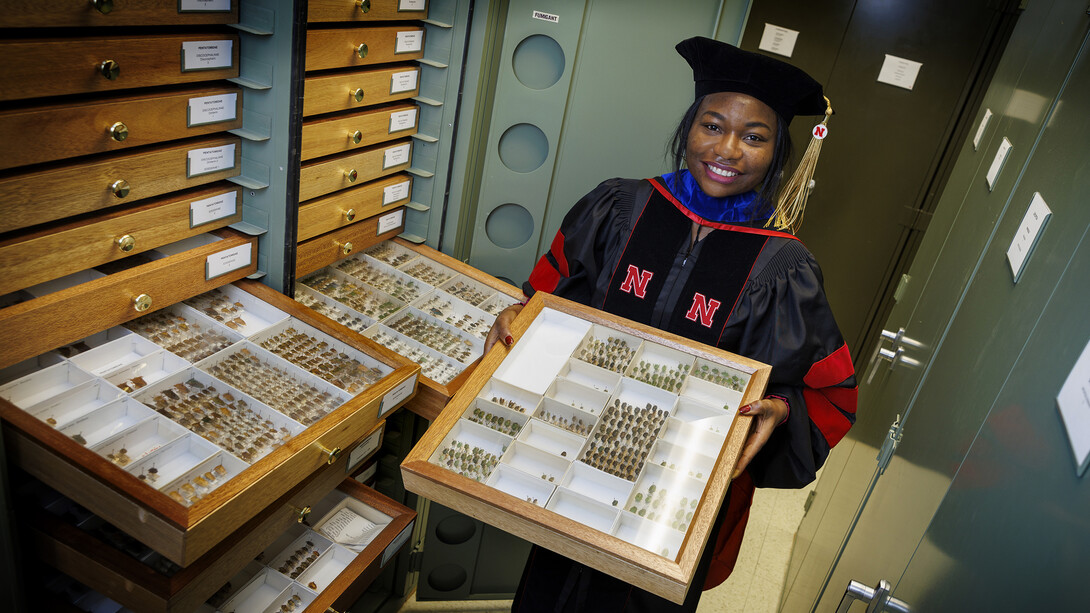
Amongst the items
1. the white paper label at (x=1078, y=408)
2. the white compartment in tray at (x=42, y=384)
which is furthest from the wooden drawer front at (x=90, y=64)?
the white paper label at (x=1078, y=408)

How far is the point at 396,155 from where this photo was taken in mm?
2924

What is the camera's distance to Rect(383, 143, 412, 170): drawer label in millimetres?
2869

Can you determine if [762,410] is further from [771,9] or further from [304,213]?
[771,9]

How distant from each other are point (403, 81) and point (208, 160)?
35.3 inches

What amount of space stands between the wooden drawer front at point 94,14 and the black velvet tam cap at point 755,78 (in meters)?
1.26

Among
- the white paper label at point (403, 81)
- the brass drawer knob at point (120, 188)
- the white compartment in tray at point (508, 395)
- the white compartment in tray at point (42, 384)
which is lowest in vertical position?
the white compartment in tray at point (42, 384)

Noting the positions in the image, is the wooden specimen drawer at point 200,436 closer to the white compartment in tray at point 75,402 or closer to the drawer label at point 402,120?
the white compartment in tray at point 75,402

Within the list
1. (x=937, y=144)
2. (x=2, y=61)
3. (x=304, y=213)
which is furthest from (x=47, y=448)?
(x=937, y=144)

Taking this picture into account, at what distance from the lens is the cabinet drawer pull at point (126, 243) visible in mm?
1905

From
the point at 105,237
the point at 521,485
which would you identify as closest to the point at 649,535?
the point at 521,485

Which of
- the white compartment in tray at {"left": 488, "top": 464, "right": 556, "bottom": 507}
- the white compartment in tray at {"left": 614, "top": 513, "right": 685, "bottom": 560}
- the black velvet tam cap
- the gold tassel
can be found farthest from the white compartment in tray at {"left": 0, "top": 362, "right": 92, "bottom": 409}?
the gold tassel

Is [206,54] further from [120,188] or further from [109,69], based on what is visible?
[120,188]

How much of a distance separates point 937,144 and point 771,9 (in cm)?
119

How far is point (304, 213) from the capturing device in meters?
2.55
